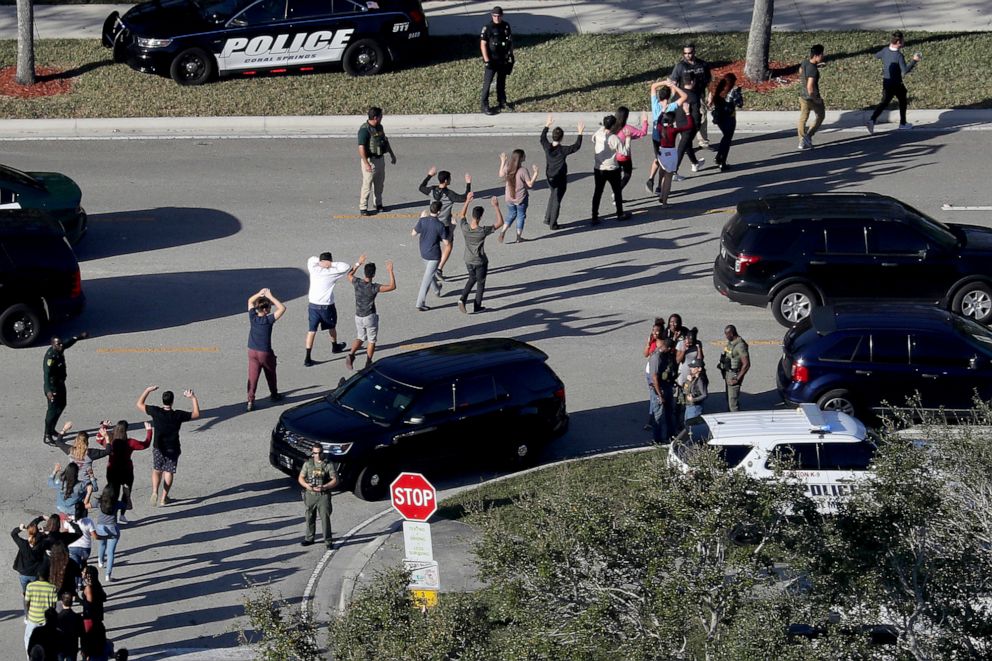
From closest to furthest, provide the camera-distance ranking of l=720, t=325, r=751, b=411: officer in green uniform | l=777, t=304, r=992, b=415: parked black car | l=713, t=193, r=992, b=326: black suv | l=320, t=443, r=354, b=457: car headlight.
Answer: l=320, t=443, r=354, b=457: car headlight
l=777, t=304, r=992, b=415: parked black car
l=720, t=325, r=751, b=411: officer in green uniform
l=713, t=193, r=992, b=326: black suv

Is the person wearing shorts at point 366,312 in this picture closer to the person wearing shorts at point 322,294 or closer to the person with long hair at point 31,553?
the person wearing shorts at point 322,294

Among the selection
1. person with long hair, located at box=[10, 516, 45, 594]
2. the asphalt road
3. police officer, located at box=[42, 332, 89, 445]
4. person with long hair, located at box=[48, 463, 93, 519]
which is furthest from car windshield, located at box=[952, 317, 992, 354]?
person with long hair, located at box=[10, 516, 45, 594]

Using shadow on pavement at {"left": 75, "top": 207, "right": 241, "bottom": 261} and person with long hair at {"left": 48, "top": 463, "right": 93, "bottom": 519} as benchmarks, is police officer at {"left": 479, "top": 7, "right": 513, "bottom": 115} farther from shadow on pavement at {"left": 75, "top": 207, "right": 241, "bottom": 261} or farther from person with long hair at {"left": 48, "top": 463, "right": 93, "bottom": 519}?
person with long hair at {"left": 48, "top": 463, "right": 93, "bottom": 519}

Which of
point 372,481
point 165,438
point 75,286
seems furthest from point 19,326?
point 372,481

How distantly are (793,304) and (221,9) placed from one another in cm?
1390

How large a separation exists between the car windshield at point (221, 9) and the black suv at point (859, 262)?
1277cm

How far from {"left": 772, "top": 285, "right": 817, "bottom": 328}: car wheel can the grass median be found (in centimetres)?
877

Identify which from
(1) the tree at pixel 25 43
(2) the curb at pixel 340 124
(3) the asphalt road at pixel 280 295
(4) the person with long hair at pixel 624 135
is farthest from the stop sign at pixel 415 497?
(1) the tree at pixel 25 43

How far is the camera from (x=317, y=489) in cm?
1545

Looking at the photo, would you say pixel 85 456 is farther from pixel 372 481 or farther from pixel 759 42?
pixel 759 42

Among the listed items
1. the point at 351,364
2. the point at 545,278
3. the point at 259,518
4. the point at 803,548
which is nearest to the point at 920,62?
the point at 545,278

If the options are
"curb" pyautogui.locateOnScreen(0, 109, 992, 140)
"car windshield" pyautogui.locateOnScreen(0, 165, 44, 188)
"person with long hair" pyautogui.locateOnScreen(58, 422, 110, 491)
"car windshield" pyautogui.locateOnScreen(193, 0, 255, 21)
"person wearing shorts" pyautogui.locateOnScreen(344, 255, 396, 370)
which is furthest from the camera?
"car windshield" pyautogui.locateOnScreen(193, 0, 255, 21)

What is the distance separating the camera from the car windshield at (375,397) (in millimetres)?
16734

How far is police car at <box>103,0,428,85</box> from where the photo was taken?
28.6 meters
